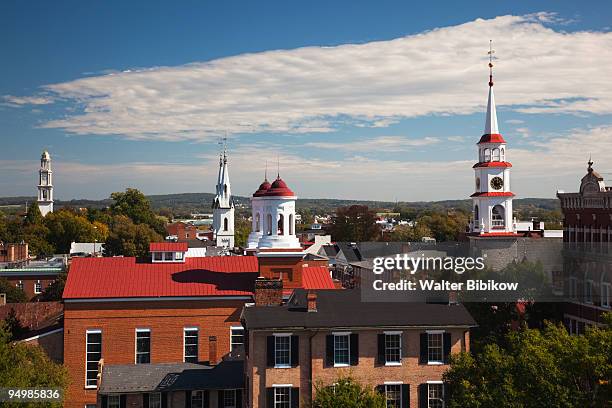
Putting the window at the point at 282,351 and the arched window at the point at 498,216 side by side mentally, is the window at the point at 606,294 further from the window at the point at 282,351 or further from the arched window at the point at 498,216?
the arched window at the point at 498,216

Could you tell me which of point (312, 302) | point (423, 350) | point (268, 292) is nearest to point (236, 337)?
point (268, 292)

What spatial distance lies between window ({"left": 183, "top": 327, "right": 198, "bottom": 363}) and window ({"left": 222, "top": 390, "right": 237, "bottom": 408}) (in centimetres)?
1040

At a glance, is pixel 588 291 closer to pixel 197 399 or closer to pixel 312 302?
pixel 312 302

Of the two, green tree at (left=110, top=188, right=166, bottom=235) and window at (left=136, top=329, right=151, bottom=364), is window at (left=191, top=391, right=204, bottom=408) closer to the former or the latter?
window at (left=136, top=329, right=151, bottom=364)

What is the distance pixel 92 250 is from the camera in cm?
14212

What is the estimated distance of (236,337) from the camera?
172 ft

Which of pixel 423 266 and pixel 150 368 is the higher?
pixel 423 266

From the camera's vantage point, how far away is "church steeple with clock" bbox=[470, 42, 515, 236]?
76562mm

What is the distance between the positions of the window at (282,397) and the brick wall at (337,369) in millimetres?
374

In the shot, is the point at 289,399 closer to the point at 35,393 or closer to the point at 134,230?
the point at 35,393

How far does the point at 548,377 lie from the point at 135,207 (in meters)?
153

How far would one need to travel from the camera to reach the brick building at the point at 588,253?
50.0 metres

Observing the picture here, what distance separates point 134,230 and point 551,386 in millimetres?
102263

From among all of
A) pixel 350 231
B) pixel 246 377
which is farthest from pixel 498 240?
pixel 350 231
